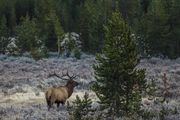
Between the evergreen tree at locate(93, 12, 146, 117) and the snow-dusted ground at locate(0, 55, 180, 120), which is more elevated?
the evergreen tree at locate(93, 12, 146, 117)

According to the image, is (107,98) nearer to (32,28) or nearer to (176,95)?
(176,95)

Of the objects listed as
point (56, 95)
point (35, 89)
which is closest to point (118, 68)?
point (56, 95)

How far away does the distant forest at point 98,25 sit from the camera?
47.8m

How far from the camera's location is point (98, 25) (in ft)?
191

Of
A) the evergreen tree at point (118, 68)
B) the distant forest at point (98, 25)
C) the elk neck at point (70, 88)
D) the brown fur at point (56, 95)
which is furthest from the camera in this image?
the distant forest at point (98, 25)

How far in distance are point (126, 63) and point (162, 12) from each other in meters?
30.8

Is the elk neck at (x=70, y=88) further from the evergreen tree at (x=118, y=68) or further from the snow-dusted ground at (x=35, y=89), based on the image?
the evergreen tree at (x=118, y=68)

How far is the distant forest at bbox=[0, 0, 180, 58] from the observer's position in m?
47.8

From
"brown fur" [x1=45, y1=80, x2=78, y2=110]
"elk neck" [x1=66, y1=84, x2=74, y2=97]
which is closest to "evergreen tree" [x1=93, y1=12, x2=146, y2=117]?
"brown fur" [x1=45, y1=80, x2=78, y2=110]

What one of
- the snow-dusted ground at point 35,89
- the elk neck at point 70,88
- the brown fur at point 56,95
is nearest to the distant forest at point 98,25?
the snow-dusted ground at point 35,89

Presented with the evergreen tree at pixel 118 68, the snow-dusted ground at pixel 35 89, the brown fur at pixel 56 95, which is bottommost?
the snow-dusted ground at pixel 35 89

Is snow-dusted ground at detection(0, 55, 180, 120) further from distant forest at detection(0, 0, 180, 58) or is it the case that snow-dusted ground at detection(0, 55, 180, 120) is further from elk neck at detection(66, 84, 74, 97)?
distant forest at detection(0, 0, 180, 58)

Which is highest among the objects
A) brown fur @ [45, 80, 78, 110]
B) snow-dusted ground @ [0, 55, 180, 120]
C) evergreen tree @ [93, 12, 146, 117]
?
evergreen tree @ [93, 12, 146, 117]

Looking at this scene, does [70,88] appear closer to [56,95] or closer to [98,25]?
[56,95]
